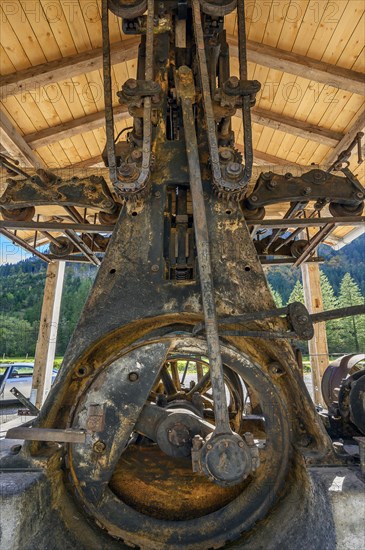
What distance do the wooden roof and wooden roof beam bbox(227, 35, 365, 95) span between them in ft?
0.04

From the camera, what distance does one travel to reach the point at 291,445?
1.54 metres

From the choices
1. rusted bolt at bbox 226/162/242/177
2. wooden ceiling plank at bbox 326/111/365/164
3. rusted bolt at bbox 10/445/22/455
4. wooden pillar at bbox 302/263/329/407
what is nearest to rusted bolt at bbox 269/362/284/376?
rusted bolt at bbox 226/162/242/177

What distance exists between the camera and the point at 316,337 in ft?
21.2

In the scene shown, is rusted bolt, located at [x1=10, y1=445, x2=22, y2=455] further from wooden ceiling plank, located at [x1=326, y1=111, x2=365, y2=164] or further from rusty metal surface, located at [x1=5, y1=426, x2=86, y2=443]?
wooden ceiling plank, located at [x1=326, y1=111, x2=365, y2=164]

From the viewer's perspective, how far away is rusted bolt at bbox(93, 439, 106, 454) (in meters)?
1.51

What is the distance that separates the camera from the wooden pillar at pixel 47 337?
6359 mm

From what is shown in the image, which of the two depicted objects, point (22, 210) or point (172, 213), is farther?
point (22, 210)

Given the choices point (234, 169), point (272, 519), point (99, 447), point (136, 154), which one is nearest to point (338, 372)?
point (272, 519)

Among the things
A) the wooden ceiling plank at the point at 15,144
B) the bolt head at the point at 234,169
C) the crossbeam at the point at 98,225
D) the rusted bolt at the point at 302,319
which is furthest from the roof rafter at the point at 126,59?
the rusted bolt at the point at 302,319

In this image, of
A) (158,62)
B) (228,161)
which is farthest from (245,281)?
(158,62)

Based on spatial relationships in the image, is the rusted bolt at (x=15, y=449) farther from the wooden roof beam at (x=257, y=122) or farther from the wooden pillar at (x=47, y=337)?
the wooden pillar at (x=47, y=337)

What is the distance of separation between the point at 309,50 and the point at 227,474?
473cm

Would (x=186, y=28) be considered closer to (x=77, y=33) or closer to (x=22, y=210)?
(x=22, y=210)

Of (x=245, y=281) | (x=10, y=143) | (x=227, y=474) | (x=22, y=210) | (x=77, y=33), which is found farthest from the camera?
(x=10, y=143)
